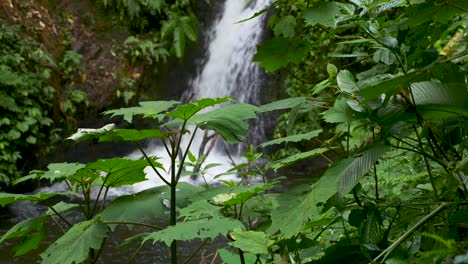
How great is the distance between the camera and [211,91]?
29.2ft

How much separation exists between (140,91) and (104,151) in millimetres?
1367

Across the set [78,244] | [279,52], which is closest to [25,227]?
[78,244]

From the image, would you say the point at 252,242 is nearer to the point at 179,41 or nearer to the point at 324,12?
the point at 324,12

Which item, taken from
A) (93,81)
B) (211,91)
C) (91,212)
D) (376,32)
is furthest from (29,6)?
(376,32)

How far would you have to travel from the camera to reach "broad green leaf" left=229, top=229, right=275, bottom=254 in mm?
775

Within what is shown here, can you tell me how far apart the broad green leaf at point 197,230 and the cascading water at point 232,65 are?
7361 mm

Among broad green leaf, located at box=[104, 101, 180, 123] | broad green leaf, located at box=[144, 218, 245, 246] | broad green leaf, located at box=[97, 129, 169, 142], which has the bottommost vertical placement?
broad green leaf, located at box=[144, 218, 245, 246]

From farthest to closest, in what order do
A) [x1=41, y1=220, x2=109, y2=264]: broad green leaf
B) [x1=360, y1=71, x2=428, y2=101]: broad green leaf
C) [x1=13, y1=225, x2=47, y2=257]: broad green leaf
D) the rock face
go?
the rock face
[x1=13, y1=225, x2=47, y2=257]: broad green leaf
[x1=41, y1=220, x2=109, y2=264]: broad green leaf
[x1=360, y1=71, x2=428, y2=101]: broad green leaf

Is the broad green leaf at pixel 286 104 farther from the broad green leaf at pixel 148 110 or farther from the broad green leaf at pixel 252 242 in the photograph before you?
the broad green leaf at pixel 148 110

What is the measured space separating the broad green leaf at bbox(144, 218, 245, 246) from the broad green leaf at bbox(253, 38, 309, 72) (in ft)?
1.06

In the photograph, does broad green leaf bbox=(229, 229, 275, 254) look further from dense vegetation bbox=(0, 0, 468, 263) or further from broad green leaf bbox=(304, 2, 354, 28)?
broad green leaf bbox=(304, 2, 354, 28)

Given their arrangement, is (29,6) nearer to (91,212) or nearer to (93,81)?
(93,81)

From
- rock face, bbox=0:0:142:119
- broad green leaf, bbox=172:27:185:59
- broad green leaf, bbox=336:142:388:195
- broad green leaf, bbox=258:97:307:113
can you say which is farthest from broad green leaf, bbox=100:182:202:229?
broad green leaf, bbox=172:27:185:59

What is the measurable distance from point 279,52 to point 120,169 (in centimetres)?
48
